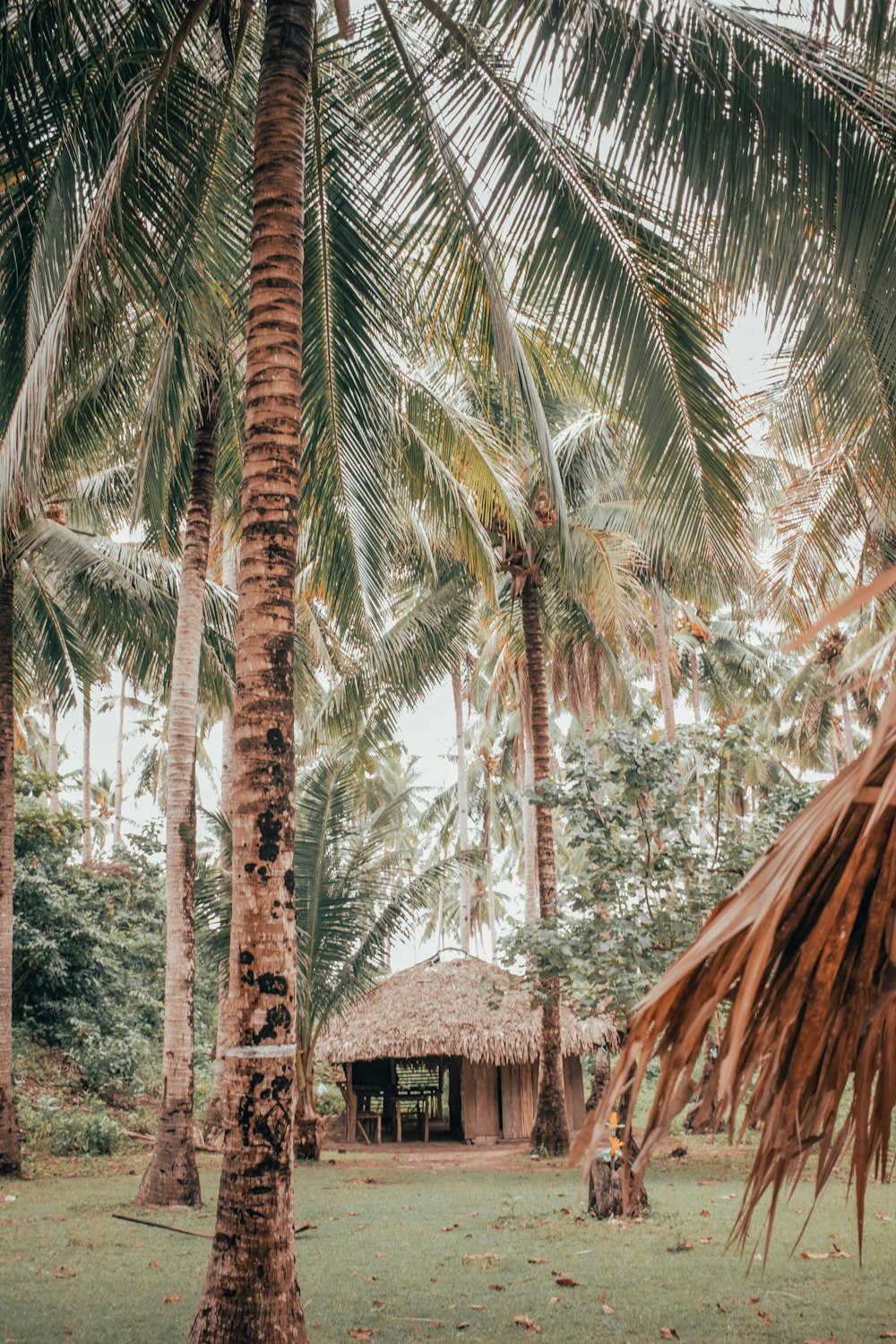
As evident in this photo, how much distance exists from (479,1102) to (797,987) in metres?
19.1

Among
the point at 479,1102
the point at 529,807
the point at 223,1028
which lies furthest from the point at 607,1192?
the point at 529,807

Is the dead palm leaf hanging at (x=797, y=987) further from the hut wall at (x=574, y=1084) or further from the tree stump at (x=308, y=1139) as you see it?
the hut wall at (x=574, y=1084)

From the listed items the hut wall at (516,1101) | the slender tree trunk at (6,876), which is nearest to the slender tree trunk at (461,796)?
the hut wall at (516,1101)

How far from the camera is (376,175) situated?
22.8ft

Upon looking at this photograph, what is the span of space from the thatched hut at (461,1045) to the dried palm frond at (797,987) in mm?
16070

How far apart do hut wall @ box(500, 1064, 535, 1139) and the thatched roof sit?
3.35 ft

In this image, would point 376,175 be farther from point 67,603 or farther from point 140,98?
point 67,603

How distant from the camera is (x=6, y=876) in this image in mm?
11484

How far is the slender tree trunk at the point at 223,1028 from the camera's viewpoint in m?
4.48

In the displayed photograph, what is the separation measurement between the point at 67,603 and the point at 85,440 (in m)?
3.46

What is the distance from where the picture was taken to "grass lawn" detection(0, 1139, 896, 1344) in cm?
556

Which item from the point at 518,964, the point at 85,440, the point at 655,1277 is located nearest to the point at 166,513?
the point at 85,440

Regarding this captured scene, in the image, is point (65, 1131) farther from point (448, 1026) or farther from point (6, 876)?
point (448, 1026)

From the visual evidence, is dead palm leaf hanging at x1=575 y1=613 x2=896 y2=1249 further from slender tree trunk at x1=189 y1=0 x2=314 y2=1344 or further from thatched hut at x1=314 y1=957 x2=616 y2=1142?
thatched hut at x1=314 y1=957 x2=616 y2=1142
